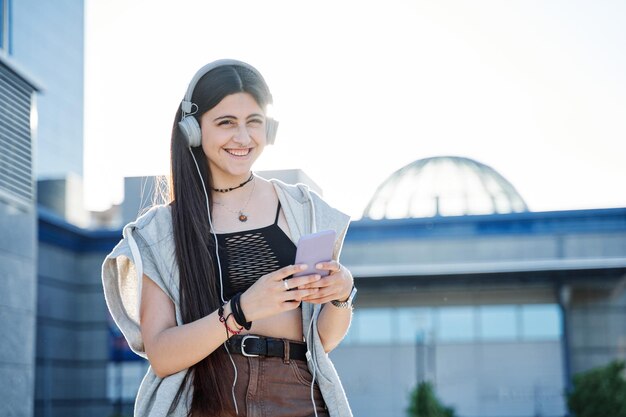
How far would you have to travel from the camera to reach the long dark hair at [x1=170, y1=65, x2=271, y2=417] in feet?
8.18

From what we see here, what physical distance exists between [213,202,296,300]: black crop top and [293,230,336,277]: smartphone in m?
0.28

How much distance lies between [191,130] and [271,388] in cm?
75

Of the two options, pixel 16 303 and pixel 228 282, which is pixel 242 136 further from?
pixel 16 303

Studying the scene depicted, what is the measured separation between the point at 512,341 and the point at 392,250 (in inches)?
196

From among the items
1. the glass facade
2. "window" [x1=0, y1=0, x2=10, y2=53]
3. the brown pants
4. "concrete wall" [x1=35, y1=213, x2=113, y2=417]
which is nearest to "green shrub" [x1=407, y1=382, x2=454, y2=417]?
the glass facade

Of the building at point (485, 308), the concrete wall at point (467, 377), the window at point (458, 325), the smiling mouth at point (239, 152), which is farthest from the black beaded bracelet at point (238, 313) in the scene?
the window at point (458, 325)

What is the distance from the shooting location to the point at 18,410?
16.2 meters

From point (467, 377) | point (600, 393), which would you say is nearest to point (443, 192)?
point (467, 377)

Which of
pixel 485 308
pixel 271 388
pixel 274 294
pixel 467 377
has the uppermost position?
pixel 485 308

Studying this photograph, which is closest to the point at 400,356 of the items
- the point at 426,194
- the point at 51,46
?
the point at 426,194

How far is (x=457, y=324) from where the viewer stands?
32219 millimetres

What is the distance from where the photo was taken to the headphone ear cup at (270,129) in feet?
9.16

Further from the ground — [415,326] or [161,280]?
[415,326]

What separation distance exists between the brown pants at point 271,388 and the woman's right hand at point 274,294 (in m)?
0.17
